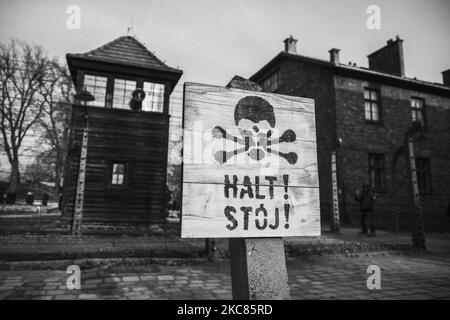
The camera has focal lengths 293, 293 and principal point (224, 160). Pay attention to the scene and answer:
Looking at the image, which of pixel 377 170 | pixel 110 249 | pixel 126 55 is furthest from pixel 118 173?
pixel 377 170

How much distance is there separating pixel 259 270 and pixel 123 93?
42.0ft

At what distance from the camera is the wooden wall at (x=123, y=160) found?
475 inches

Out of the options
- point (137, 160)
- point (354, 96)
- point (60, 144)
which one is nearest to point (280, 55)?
point (354, 96)

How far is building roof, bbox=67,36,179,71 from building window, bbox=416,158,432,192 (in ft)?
46.9

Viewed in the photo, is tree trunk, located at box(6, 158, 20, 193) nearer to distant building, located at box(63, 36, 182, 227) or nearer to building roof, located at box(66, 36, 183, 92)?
distant building, located at box(63, 36, 182, 227)

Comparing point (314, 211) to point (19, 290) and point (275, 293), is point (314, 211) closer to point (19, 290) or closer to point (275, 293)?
point (275, 293)

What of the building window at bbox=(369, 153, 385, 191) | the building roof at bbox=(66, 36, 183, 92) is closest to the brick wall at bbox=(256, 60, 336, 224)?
the building window at bbox=(369, 153, 385, 191)

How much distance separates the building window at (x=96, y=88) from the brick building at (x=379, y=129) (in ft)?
34.5

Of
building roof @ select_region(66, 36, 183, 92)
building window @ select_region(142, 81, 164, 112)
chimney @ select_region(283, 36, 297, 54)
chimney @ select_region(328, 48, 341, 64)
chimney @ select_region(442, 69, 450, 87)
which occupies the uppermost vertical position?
chimney @ select_region(283, 36, 297, 54)

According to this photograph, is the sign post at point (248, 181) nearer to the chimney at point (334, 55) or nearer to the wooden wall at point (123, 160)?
the wooden wall at point (123, 160)

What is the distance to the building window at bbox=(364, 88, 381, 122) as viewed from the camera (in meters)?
15.3

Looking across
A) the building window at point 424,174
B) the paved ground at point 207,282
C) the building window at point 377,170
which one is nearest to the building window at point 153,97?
the paved ground at point 207,282

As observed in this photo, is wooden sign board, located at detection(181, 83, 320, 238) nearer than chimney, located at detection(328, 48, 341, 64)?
Yes

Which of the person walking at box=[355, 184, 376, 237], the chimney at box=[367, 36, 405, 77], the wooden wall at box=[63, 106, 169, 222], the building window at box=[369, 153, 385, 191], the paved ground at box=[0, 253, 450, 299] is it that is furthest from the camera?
the chimney at box=[367, 36, 405, 77]
